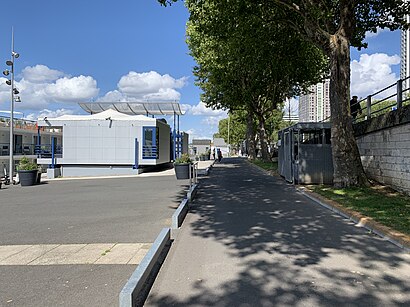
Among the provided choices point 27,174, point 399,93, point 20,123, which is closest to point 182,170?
point 27,174

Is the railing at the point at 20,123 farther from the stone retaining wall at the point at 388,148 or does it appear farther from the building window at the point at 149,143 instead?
the stone retaining wall at the point at 388,148

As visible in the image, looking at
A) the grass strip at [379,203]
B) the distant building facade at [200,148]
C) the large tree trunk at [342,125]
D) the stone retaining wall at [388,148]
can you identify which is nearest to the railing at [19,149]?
the distant building facade at [200,148]

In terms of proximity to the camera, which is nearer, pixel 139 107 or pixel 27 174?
pixel 27 174

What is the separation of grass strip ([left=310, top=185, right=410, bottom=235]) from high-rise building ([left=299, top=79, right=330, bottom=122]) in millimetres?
32707

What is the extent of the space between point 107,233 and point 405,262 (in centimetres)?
513

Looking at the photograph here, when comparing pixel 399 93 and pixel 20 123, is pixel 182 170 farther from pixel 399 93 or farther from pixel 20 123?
pixel 20 123

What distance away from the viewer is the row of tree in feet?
38.3

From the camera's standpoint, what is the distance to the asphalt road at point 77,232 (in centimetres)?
392

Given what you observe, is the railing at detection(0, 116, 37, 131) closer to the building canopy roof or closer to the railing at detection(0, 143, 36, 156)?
the railing at detection(0, 143, 36, 156)

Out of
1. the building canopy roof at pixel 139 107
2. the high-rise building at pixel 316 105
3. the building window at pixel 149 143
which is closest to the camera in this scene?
the building window at pixel 149 143

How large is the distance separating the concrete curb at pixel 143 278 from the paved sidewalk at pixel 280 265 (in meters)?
0.11

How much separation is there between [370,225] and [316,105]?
43007 millimetres

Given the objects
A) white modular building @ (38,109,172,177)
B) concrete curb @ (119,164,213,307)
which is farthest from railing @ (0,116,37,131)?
concrete curb @ (119,164,213,307)

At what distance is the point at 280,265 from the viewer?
475cm
